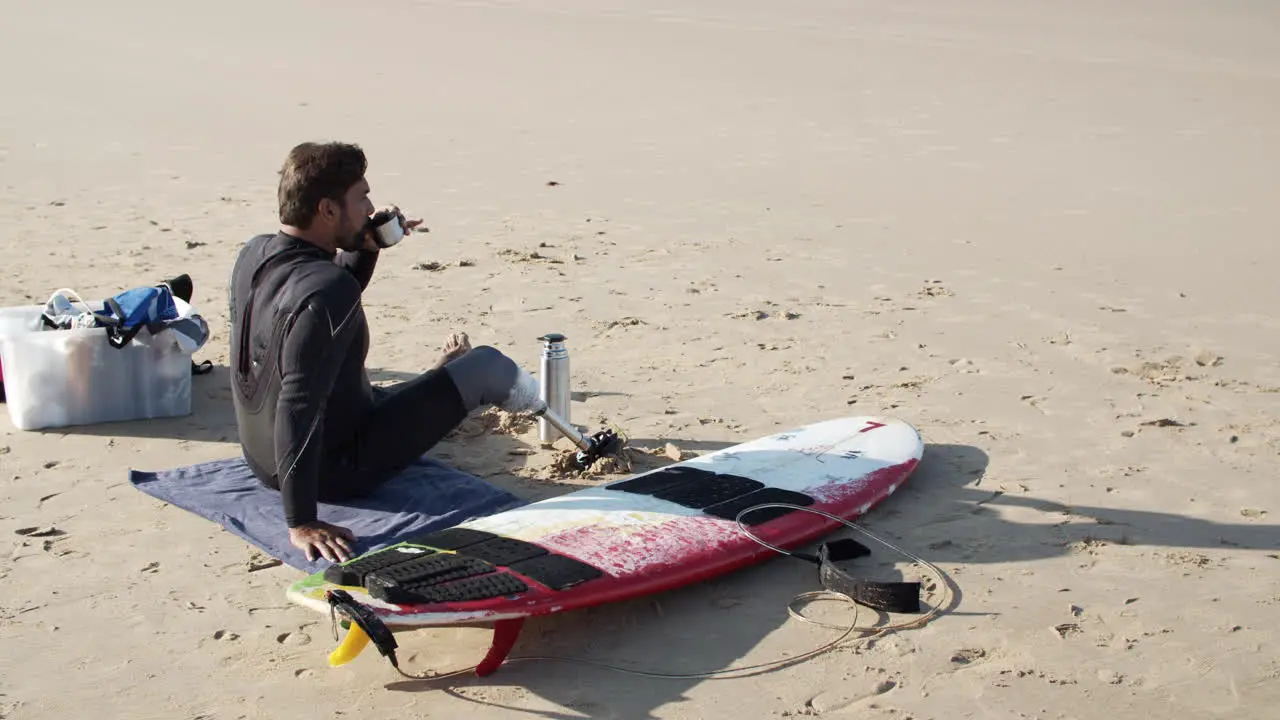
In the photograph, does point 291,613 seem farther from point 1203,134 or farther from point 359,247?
point 1203,134

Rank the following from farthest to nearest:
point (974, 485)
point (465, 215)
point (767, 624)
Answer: point (465, 215)
point (974, 485)
point (767, 624)

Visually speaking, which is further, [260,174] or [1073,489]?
[260,174]

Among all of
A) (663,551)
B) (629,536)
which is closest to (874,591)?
(663,551)

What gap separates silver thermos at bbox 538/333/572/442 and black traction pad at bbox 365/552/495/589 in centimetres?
135

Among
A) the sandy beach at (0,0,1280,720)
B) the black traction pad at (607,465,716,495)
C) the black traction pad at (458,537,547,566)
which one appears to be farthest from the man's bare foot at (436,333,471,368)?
the black traction pad at (458,537,547,566)

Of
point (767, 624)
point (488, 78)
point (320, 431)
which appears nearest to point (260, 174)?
point (488, 78)

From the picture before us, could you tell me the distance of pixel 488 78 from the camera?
49.9 ft

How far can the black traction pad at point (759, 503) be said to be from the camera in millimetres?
4199

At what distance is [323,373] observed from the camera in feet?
12.5

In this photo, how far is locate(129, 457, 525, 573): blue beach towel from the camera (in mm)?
4168

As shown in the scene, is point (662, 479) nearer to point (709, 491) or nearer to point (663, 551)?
point (709, 491)

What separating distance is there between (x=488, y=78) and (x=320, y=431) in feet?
38.9

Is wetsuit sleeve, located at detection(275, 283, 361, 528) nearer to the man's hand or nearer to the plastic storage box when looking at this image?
the man's hand

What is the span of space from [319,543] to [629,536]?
0.89 m
